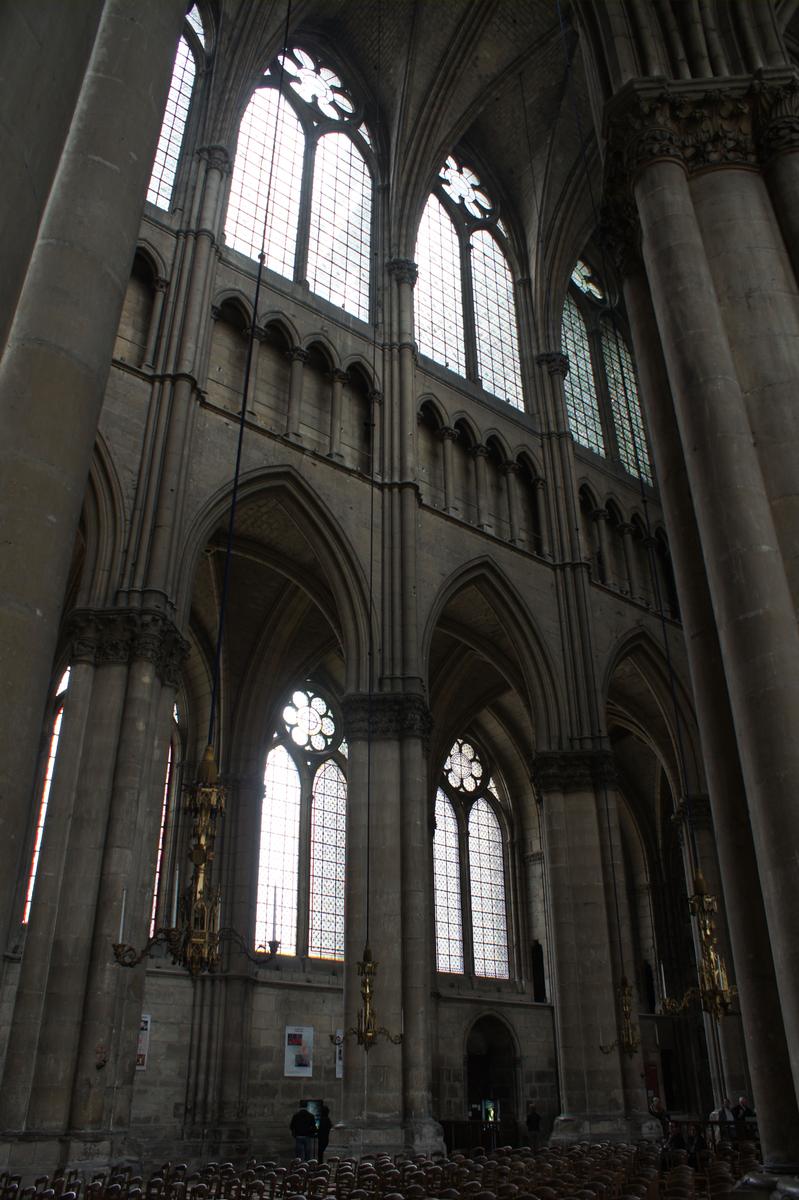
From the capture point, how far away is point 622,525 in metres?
22.8

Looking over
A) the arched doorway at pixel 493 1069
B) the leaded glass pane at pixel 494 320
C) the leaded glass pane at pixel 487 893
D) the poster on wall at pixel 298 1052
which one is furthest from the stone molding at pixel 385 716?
the arched doorway at pixel 493 1069

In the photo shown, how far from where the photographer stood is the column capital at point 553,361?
22.7 metres

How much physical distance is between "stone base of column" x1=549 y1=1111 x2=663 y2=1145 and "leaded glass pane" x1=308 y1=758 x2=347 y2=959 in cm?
615

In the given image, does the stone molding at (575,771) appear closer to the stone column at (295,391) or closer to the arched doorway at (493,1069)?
the stone column at (295,391)

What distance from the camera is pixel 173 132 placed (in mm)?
17562

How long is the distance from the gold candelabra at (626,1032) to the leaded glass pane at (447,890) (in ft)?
22.4

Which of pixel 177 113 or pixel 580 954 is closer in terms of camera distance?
pixel 580 954

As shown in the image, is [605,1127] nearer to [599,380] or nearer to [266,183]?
[599,380]

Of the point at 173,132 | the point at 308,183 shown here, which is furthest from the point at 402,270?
the point at 173,132

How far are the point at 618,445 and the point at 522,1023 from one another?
46.5 feet

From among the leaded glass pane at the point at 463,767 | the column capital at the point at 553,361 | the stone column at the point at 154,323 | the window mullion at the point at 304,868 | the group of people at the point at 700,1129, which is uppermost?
the column capital at the point at 553,361

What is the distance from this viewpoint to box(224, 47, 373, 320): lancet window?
60.8 feet

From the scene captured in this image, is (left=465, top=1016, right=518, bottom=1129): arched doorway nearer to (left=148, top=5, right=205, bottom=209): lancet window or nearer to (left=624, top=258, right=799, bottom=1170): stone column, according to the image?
(left=624, top=258, right=799, bottom=1170): stone column

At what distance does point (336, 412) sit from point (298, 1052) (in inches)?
478
